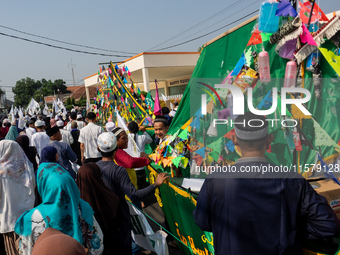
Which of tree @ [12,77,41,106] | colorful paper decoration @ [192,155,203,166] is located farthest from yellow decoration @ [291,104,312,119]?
tree @ [12,77,41,106]

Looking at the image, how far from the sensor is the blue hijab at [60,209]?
2.01 meters

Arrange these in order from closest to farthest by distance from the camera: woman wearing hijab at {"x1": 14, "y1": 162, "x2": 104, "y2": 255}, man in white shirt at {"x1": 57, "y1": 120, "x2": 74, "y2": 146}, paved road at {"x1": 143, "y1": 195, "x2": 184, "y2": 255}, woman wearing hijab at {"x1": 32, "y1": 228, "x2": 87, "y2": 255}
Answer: woman wearing hijab at {"x1": 32, "y1": 228, "x2": 87, "y2": 255} → woman wearing hijab at {"x1": 14, "y1": 162, "x2": 104, "y2": 255} → paved road at {"x1": 143, "y1": 195, "x2": 184, "y2": 255} → man in white shirt at {"x1": 57, "y1": 120, "x2": 74, "y2": 146}

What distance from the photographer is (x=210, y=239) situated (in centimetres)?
226

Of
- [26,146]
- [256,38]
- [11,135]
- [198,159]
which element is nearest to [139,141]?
[198,159]

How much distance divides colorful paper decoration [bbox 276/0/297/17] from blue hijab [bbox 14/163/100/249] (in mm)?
2525

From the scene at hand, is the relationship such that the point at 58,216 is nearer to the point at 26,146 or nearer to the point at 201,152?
the point at 201,152

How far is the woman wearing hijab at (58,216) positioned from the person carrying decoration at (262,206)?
3.73ft

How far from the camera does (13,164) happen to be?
2.80m

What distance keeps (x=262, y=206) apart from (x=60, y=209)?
1482 millimetres

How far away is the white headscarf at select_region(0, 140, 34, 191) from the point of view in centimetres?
276

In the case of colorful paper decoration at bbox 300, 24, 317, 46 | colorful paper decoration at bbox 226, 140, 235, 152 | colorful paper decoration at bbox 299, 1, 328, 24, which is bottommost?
colorful paper decoration at bbox 226, 140, 235, 152

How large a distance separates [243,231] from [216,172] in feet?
1.18

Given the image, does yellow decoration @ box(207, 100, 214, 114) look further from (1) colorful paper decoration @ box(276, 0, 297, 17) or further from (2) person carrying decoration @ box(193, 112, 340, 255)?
(2) person carrying decoration @ box(193, 112, 340, 255)

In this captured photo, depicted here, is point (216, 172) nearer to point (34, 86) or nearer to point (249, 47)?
point (249, 47)
